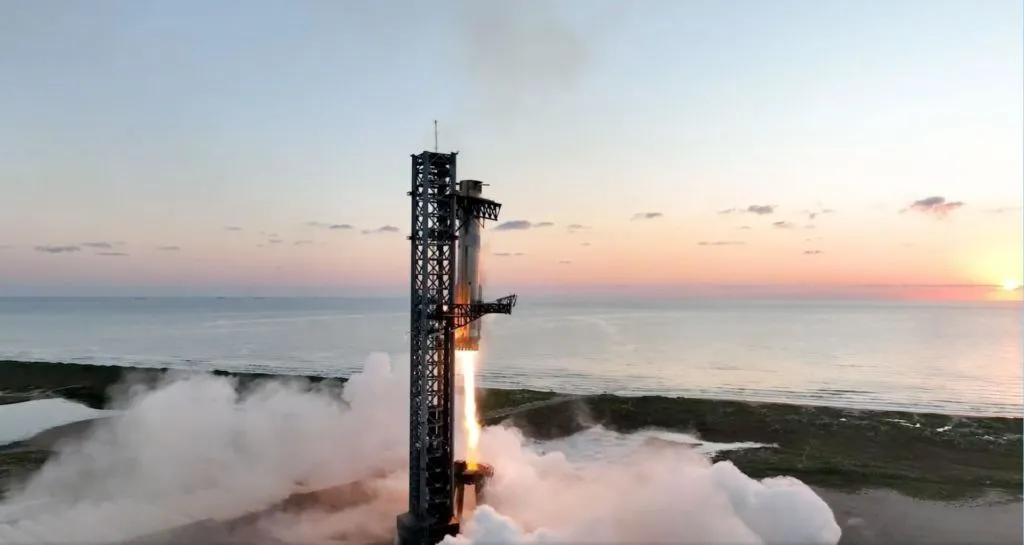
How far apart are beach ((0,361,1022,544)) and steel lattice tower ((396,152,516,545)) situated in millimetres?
20599

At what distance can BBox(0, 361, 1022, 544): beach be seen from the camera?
35781 millimetres

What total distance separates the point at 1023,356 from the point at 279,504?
15586cm

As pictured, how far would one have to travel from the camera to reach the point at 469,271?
1193 inches

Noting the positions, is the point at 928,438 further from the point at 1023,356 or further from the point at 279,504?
the point at 1023,356

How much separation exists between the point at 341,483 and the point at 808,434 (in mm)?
41268

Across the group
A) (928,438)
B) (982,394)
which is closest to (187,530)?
(928,438)

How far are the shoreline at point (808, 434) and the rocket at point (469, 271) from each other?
89.2ft

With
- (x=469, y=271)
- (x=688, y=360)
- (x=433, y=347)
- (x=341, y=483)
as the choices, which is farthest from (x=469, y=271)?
(x=688, y=360)

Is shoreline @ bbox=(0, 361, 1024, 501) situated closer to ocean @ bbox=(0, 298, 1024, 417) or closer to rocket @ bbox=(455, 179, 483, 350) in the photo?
ocean @ bbox=(0, 298, 1024, 417)

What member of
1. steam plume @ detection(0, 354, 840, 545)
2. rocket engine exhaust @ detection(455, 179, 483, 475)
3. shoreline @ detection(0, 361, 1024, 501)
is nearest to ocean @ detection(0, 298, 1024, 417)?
shoreline @ detection(0, 361, 1024, 501)

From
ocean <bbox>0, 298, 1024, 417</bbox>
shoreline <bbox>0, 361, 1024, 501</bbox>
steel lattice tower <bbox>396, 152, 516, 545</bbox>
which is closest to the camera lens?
steel lattice tower <bbox>396, 152, 516, 545</bbox>

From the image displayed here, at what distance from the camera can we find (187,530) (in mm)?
30875

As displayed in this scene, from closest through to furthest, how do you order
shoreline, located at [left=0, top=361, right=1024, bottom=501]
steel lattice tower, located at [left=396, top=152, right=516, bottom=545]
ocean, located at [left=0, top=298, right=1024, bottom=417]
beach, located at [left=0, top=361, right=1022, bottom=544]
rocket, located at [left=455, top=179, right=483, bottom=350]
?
steel lattice tower, located at [left=396, top=152, right=516, bottom=545], rocket, located at [left=455, top=179, right=483, bottom=350], beach, located at [left=0, top=361, right=1022, bottom=544], shoreline, located at [left=0, top=361, right=1024, bottom=501], ocean, located at [left=0, top=298, right=1024, bottom=417]

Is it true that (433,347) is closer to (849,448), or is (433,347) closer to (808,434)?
(849,448)
